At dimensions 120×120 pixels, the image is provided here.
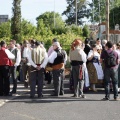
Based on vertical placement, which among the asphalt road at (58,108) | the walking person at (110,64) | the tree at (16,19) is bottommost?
the asphalt road at (58,108)

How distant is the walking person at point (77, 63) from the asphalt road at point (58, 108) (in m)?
0.35

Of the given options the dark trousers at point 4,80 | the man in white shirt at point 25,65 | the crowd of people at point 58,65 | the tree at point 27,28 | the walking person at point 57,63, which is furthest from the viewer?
the tree at point 27,28

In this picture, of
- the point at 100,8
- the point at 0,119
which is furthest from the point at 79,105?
the point at 100,8

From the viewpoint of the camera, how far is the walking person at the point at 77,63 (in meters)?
13.4

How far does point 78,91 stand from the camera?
547 inches

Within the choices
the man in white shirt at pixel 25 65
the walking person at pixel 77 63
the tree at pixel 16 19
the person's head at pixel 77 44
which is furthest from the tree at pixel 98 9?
the person's head at pixel 77 44

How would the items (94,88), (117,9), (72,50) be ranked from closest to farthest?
(72,50) → (94,88) → (117,9)

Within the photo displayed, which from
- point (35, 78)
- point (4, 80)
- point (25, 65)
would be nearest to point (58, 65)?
point (35, 78)

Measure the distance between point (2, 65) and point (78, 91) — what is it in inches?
97.9

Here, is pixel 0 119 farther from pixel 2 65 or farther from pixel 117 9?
pixel 117 9

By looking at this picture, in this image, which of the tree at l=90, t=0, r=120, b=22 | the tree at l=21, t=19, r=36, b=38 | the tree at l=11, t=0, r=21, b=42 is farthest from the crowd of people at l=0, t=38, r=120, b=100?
the tree at l=90, t=0, r=120, b=22

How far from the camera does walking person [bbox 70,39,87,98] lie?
529 inches

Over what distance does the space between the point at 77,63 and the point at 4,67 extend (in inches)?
89.6

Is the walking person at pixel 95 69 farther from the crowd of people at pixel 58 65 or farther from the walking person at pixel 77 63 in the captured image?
the walking person at pixel 77 63
